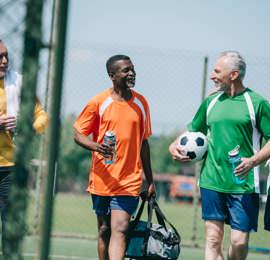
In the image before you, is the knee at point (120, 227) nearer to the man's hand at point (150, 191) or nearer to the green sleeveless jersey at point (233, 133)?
the man's hand at point (150, 191)

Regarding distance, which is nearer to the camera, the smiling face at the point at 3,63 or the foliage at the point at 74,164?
the smiling face at the point at 3,63

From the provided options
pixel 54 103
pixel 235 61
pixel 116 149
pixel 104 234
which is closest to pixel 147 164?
pixel 116 149

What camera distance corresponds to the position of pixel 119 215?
680 cm

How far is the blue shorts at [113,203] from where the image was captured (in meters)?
6.86

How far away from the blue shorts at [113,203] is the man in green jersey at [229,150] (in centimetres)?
61

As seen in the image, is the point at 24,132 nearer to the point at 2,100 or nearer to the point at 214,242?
the point at 2,100

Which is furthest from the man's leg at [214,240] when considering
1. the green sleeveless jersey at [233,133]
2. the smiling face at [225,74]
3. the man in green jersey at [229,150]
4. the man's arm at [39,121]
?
the man's arm at [39,121]

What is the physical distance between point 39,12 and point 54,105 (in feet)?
1.30

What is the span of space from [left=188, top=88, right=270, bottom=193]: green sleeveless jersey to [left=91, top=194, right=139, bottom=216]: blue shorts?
0.61 m

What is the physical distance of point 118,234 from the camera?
22.2 feet

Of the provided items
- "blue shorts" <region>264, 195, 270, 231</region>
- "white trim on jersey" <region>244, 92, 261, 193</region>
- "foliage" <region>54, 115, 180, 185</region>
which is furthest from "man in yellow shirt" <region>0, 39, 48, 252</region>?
"foliage" <region>54, 115, 180, 185</region>

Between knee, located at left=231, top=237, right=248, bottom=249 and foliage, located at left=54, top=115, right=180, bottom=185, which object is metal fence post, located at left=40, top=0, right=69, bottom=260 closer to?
knee, located at left=231, top=237, right=248, bottom=249

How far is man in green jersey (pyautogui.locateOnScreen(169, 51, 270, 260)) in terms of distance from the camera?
21.8 feet

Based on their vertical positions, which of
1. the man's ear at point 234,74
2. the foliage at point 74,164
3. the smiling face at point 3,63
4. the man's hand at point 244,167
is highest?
the man's ear at point 234,74
